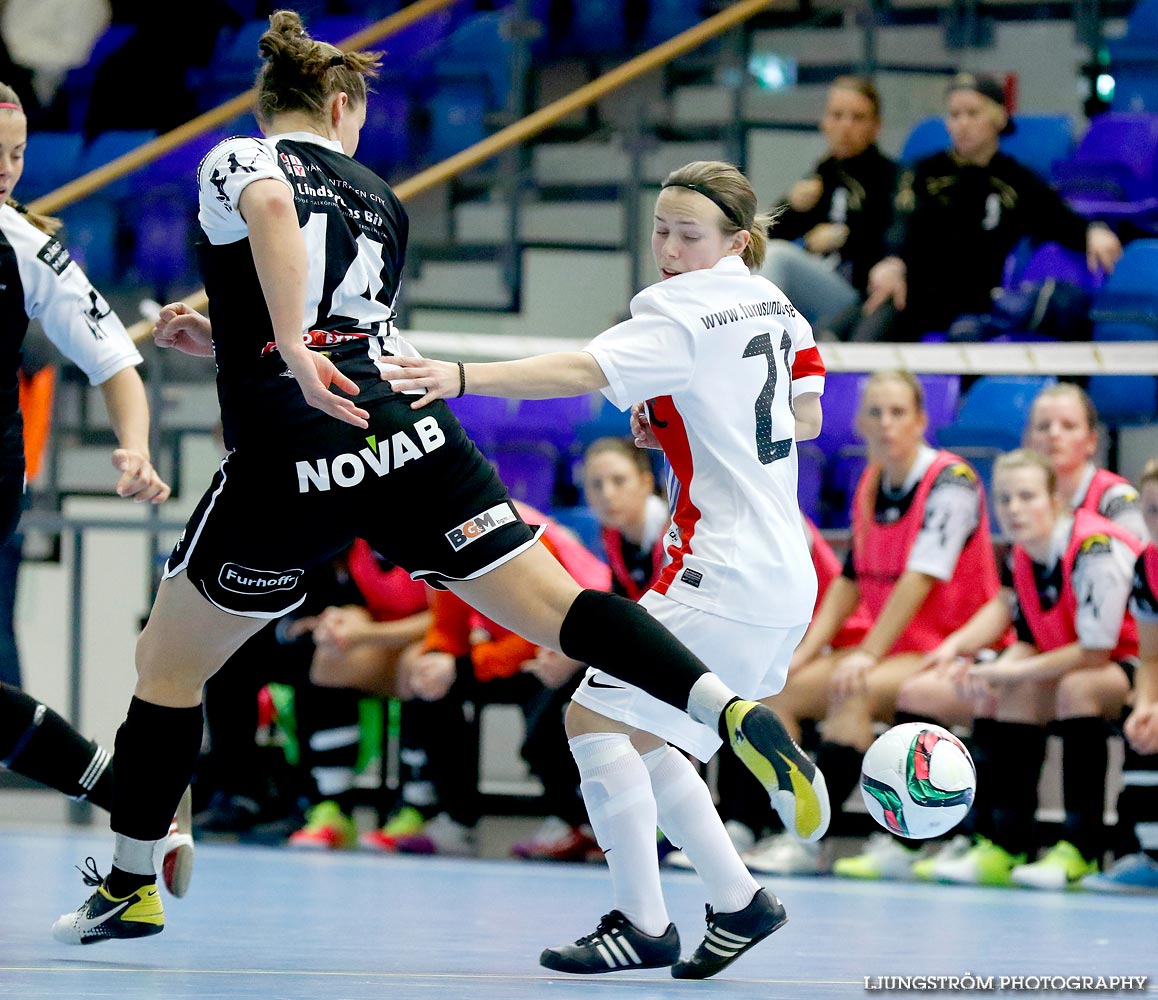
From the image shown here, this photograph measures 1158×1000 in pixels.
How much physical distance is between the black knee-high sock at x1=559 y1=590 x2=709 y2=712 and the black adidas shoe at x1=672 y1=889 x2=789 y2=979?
0.54m

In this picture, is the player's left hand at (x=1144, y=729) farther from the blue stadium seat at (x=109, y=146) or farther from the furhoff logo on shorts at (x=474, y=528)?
the blue stadium seat at (x=109, y=146)

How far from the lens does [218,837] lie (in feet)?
22.7

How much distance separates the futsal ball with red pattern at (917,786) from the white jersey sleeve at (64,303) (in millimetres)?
1909

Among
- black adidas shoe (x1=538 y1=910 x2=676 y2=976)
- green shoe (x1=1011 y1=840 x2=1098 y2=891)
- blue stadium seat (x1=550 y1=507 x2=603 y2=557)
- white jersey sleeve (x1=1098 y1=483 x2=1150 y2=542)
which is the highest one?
white jersey sleeve (x1=1098 y1=483 x2=1150 y2=542)

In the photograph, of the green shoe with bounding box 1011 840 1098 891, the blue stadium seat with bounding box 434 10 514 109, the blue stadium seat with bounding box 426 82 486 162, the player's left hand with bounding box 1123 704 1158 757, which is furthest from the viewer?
the blue stadium seat with bounding box 434 10 514 109

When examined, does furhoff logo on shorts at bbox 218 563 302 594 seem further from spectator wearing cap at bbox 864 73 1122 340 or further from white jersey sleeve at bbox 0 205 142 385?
spectator wearing cap at bbox 864 73 1122 340

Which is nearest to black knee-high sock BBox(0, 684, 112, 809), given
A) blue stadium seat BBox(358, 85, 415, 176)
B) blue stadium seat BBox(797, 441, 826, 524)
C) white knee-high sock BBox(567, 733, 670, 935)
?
white knee-high sock BBox(567, 733, 670, 935)

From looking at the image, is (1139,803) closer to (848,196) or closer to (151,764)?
(151,764)

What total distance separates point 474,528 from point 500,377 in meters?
0.29

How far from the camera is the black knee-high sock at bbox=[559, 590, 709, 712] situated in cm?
331

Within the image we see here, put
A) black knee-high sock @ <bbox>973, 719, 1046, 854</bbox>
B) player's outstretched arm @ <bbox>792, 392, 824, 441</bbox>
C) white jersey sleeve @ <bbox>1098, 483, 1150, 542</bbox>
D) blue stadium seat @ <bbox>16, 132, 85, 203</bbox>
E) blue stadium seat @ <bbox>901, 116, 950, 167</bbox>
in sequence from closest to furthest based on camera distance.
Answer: player's outstretched arm @ <bbox>792, 392, 824, 441</bbox> < black knee-high sock @ <bbox>973, 719, 1046, 854</bbox> < white jersey sleeve @ <bbox>1098, 483, 1150, 542</bbox> < blue stadium seat @ <bbox>901, 116, 950, 167</bbox> < blue stadium seat @ <bbox>16, 132, 85, 203</bbox>

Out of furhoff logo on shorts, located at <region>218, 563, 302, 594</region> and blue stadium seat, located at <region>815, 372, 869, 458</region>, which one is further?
blue stadium seat, located at <region>815, 372, 869, 458</region>

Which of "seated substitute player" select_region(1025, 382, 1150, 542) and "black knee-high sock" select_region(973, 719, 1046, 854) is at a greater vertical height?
"seated substitute player" select_region(1025, 382, 1150, 542)

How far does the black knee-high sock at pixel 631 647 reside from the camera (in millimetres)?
3312
